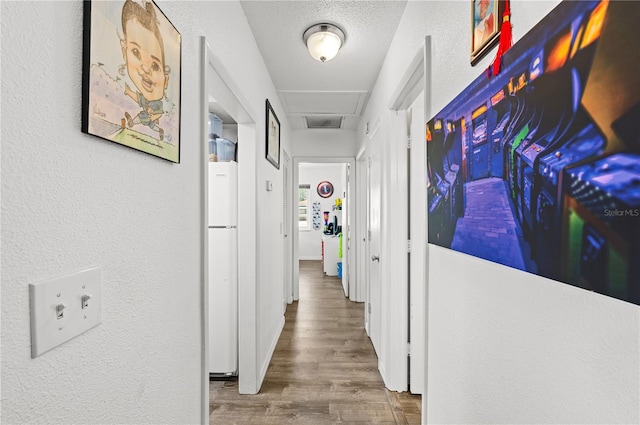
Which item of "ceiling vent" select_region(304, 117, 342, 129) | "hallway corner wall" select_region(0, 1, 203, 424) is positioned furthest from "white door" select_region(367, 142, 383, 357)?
"hallway corner wall" select_region(0, 1, 203, 424)

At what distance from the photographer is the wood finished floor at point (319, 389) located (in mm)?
2041

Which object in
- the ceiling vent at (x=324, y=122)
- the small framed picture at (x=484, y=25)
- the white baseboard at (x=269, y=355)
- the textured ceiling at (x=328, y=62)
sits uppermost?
the ceiling vent at (x=324, y=122)

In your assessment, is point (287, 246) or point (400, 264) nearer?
point (400, 264)

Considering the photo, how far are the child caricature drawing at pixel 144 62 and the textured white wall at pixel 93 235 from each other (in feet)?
0.37

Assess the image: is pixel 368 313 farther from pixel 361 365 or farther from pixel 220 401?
pixel 220 401

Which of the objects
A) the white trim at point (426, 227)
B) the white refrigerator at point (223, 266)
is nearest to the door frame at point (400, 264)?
the white trim at point (426, 227)

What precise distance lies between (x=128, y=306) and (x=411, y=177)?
1874 mm

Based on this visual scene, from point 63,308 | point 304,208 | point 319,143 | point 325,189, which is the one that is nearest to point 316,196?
point 325,189

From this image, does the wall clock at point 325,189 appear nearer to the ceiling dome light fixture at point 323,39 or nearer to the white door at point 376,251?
the white door at point 376,251

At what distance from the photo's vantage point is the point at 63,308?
2.00ft

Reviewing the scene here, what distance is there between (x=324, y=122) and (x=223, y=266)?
256 cm

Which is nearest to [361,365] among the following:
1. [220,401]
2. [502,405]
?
[220,401]

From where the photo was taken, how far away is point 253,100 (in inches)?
87.7

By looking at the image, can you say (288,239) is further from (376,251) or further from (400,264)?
(400,264)
